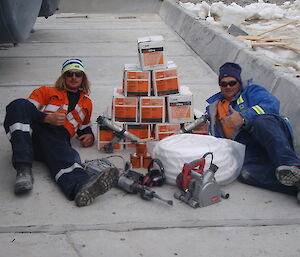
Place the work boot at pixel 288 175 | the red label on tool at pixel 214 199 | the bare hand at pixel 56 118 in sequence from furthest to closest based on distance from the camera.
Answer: the bare hand at pixel 56 118 → the red label on tool at pixel 214 199 → the work boot at pixel 288 175

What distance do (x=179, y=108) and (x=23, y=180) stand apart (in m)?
1.75

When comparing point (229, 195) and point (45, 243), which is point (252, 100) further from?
point (45, 243)

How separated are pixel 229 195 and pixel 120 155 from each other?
4.29 ft

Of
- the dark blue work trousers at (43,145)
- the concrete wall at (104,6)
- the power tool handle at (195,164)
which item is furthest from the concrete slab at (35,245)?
the concrete wall at (104,6)

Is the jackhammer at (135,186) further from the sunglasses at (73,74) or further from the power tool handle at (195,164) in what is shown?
the sunglasses at (73,74)

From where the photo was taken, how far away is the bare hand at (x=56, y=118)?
461 cm

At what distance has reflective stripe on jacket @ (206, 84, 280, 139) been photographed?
4.45 metres

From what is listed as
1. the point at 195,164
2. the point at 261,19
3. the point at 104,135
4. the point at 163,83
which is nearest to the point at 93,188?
the point at 195,164

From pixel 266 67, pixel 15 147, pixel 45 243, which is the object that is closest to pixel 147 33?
pixel 266 67

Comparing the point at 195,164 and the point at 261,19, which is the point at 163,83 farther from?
the point at 261,19

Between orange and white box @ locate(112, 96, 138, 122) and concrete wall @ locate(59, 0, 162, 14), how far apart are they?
513 inches

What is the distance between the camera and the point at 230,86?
468 centimetres

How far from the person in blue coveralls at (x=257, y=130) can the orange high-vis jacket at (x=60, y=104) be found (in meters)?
1.24

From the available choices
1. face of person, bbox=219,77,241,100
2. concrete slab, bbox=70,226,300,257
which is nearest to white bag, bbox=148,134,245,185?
face of person, bbox=219,77,241,100
